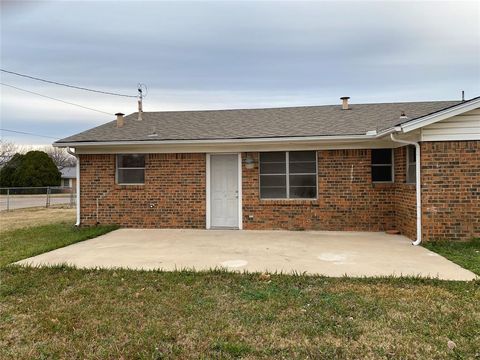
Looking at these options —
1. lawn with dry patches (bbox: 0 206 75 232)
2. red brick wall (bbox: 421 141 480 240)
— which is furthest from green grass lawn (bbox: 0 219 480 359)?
lawn with dry patches (bbox: 0 206 75 232)

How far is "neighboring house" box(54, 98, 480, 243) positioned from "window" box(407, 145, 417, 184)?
3cm

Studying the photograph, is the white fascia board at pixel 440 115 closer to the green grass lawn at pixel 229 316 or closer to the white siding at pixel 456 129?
the white siding at pixel 456 129

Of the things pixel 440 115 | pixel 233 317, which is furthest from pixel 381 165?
pixel 233 317

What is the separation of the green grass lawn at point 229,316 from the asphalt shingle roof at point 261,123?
529cm

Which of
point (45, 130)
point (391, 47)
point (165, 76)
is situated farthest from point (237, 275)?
point (45, 130)

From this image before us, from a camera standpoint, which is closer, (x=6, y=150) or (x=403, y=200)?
(x=403, y=200)

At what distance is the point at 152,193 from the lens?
1065cm

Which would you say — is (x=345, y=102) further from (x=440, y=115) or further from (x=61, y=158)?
(x=61, y=158)

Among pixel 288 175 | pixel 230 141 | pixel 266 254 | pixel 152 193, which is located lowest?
pixel 266 254

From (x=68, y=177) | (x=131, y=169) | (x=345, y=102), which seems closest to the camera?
(x=131, y=169)

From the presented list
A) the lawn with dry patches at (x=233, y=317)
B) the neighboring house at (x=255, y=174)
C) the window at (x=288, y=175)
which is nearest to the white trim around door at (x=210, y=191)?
the neighboring house at (x=255, y=174)

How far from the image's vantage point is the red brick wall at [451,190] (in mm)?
7715

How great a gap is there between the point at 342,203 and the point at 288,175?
63.6 inches

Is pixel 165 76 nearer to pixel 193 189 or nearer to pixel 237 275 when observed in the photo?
pixel 193 189
